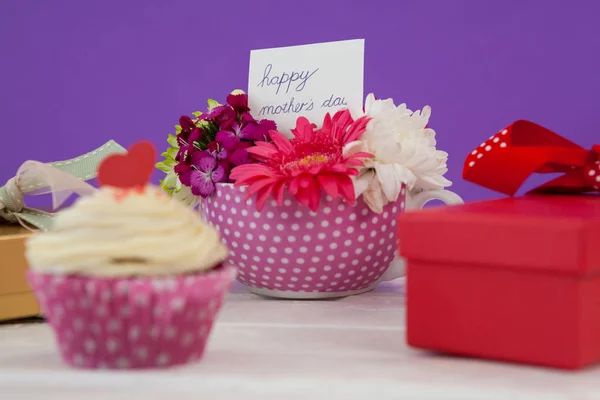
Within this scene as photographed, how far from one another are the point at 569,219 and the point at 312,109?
47 cm

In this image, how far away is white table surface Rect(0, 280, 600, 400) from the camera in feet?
2.03

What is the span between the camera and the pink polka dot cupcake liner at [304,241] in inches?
38.5

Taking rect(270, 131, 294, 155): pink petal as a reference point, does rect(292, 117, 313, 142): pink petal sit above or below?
above

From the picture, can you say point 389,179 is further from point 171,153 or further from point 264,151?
point 171,153

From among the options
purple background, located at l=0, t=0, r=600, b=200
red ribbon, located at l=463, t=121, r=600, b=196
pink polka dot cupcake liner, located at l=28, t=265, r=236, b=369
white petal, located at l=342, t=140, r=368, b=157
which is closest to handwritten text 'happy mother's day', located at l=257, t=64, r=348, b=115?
white petal, located at l=342, t=140, r=368, b=157

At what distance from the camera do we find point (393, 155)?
98cm

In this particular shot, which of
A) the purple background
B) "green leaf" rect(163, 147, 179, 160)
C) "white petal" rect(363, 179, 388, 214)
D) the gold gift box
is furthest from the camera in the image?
the purple background

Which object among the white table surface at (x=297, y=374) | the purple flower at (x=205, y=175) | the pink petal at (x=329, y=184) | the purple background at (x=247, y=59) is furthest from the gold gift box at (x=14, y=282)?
the purple background at (x=247, y=59)

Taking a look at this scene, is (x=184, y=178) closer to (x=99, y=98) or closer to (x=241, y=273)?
(x=241, y=273)

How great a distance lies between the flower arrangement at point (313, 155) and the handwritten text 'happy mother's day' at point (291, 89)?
3 centimetres

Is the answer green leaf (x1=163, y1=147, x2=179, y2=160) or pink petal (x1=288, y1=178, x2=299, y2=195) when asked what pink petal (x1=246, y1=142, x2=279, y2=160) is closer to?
pink petal (x1=288, y1=178, x2=299, y2=195)

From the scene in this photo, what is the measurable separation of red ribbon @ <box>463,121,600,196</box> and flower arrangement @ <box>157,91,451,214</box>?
0.34 ft

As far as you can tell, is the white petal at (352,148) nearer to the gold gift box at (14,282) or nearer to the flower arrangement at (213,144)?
the flower arrangement at (213,144)

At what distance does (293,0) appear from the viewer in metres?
1.90
